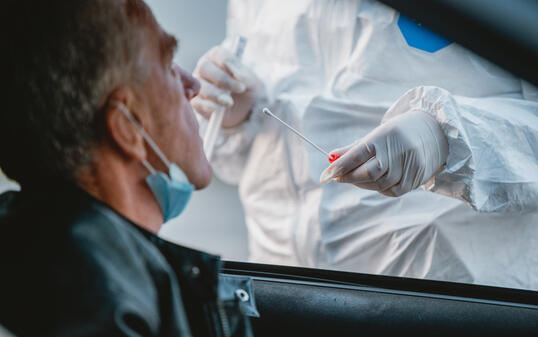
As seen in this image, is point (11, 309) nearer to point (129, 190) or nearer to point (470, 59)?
point (129, 190)

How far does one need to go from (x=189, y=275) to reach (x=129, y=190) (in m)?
0.17

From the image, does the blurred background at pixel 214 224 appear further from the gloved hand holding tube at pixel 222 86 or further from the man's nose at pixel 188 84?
the man's nose at pixel 188 84

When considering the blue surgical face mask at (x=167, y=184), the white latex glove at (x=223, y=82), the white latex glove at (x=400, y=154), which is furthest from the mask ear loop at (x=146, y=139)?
the white latex glove at (x=223, y=82)

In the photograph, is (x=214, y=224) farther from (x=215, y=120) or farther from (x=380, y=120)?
(x=380, y=120)

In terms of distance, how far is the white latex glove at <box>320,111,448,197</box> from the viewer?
112cm

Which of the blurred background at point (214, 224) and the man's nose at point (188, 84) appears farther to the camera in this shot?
the blurred background at point (214, 224)

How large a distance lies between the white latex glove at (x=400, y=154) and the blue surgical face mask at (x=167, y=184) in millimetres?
437

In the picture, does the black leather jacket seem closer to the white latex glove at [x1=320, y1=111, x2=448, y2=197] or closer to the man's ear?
the man's ear

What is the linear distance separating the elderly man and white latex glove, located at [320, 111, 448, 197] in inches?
17.8

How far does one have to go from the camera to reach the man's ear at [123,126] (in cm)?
75

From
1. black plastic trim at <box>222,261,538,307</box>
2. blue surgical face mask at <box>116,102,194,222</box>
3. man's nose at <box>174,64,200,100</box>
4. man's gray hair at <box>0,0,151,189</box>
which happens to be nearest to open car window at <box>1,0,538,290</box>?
black plastic trim at <box>222,261,538,307</box>

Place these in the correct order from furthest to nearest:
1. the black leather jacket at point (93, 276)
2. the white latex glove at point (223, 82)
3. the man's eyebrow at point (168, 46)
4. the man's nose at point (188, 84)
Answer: the white latex glove at point (223, 82)
the man's nose at point (188, 84)
the man's eyebrow at point (168, 46)
the black leather jacket at point (93, 276)

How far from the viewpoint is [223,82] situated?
5.31 ft

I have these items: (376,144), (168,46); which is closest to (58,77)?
(168,46)
